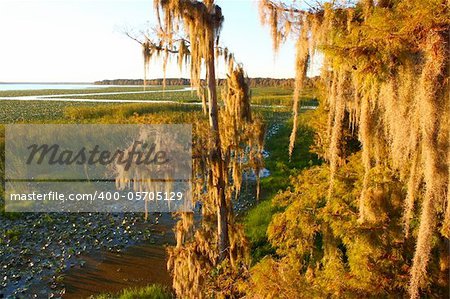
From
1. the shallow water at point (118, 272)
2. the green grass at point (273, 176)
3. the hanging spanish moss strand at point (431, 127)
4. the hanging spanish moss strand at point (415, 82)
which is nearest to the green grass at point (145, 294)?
the shallow water at point (118, 272)

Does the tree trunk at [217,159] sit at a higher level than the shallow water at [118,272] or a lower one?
higher

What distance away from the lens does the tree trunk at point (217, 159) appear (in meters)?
7.10

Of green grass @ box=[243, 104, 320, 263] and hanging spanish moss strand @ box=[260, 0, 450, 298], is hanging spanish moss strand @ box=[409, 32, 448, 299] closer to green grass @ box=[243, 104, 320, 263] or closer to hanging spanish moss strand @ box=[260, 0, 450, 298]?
hanging spanish moss strand @ box=[260, 0, 450, 298]

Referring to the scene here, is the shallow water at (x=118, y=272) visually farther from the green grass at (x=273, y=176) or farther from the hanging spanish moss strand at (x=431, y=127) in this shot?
the hanging spanish moss strand at (x=431, y=127)

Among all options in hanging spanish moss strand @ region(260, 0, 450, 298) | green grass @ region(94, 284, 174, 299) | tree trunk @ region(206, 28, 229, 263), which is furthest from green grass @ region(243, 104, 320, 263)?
hanging spanish moss strand @ region(260, 0, 450, 298)

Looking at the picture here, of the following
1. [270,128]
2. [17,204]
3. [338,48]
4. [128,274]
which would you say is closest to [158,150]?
[338,48]

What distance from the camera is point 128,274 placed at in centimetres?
1124

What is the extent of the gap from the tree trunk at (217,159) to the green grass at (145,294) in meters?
2.67

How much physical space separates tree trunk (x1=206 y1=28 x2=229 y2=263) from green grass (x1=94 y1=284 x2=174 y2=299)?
105 inches

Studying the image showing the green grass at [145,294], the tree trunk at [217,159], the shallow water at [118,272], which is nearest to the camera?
the tree trunk at [217,159]

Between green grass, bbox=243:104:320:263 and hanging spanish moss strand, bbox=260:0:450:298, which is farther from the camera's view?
green grass, bbox=243:104:320:263

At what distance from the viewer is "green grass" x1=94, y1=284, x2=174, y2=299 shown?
9.51 meters

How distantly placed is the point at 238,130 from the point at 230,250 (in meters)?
2.53

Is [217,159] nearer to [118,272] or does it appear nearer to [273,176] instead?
[118,272]
